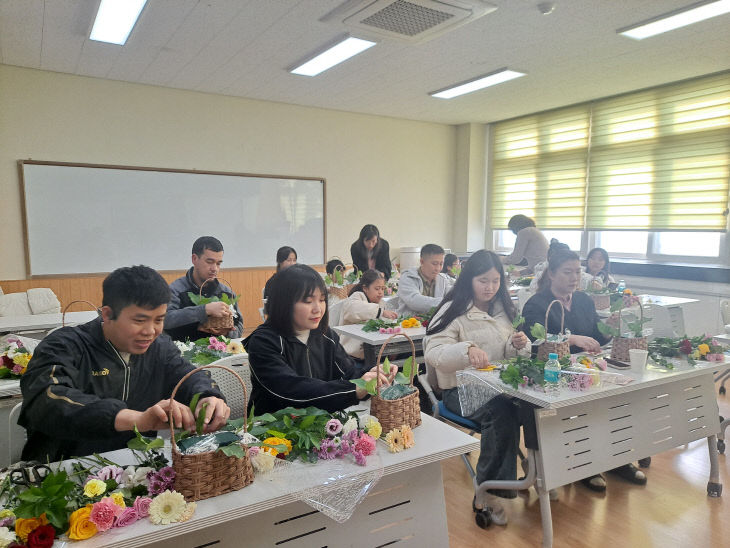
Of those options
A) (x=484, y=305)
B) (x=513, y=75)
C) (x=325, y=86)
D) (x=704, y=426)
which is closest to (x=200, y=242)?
(x=484, y=305)

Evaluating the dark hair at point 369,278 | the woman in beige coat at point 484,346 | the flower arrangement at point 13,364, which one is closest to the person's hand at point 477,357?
the woman in beige coat at point 484,346

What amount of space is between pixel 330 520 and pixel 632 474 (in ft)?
7.18

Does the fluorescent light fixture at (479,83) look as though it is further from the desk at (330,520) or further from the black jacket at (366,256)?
the desk at (330,520)

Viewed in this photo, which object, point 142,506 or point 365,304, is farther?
point 365,304

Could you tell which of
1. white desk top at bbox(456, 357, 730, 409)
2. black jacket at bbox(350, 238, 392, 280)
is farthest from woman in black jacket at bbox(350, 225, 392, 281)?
white desk top at bbox(456, 357, 730, 409)

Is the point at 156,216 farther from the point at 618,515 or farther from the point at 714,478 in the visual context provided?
the point at 714,478

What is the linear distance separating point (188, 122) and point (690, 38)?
17.9ft

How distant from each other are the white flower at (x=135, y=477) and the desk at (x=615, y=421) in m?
1.49

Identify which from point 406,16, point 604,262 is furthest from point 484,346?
point 604,262

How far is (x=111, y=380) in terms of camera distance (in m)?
A: 1.64

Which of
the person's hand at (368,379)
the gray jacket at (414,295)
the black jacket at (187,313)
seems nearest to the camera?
the person's hand at (368,379)

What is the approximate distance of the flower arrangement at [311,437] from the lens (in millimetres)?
1419

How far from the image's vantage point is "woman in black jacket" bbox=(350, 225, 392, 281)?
526 centimetres

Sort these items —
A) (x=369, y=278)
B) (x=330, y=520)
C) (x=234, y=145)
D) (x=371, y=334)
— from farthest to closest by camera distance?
(x=234, y=145), (x=369, y=278), (x=371, y=334), (x=330, y=520)
